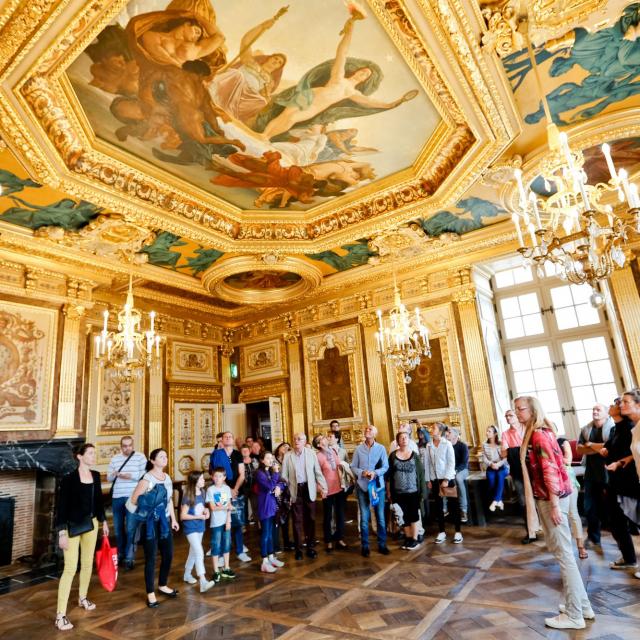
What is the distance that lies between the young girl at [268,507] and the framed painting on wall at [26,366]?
453cm

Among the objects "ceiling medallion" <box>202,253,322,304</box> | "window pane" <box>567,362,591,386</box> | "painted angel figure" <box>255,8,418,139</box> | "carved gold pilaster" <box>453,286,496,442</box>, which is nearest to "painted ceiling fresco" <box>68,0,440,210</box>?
"painted angel figure" <box>255,8,418,139</box>

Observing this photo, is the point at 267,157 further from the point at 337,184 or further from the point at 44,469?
the point at 44,469

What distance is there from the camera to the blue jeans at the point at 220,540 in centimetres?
496

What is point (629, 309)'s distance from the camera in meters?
7.57

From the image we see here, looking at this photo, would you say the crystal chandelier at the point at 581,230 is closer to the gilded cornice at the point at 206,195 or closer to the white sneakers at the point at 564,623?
the gilded cornice at the point at 206,195

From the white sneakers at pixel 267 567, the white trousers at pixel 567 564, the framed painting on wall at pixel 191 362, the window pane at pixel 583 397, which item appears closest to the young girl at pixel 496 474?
the window pane at pixel 583 397

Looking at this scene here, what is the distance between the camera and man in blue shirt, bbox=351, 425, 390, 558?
5.59 meters

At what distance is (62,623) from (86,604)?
0.45 meters

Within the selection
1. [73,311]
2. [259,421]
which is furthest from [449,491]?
[259,421]

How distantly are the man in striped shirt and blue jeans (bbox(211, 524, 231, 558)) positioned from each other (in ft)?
5.17

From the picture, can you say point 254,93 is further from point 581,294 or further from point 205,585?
point 581,294

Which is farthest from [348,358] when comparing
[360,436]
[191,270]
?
[191,270]

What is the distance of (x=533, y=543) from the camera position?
544 centimetres

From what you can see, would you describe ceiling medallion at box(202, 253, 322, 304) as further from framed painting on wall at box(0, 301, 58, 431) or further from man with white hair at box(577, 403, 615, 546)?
man with white hair at box(577, 403, 615, 546)
